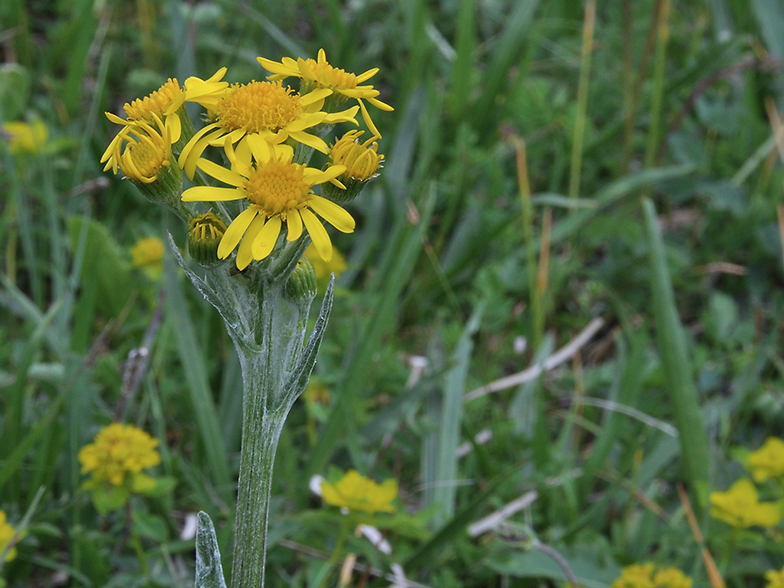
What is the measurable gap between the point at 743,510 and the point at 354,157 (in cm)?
148

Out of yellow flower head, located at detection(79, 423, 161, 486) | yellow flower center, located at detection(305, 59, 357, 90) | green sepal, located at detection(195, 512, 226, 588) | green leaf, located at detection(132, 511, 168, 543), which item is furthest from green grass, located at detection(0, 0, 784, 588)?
yellow flower center, located at detection(305, 59, 357, 90)

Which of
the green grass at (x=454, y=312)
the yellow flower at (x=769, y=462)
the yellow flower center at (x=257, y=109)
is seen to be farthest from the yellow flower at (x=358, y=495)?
the yellow flower at (x=769, y=462)

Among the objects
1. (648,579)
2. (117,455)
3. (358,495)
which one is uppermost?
(117,455)

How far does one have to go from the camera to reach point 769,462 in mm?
2055

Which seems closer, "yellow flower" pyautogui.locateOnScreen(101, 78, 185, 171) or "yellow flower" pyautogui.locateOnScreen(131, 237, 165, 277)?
"yellow flower" pyautogui.locateOnScreen(101, 78, 185, 171)

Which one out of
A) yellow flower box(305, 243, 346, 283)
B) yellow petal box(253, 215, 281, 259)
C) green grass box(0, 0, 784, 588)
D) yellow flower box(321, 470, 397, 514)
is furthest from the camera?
yellow flower box(305, 243, 346, 283)

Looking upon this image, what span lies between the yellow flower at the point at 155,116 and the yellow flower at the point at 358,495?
0.92 meters

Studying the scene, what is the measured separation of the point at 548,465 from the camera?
2.21 m

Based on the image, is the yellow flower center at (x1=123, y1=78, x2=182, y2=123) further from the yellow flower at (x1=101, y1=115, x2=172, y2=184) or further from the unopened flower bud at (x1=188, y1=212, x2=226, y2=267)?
the unopened flower bud at (x1=188, y1=212, x2=226, y2=267)

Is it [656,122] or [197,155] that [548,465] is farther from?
[656,122]

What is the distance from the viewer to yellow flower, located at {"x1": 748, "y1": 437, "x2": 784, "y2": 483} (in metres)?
2.05

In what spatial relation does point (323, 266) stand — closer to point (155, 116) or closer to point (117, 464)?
point (117, 464)

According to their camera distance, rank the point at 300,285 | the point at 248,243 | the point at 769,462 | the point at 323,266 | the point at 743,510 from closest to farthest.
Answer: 1. the point at 248,243
2. the point at 300,285
3. the point at 743,510
4. the point at 769,462
5. the point at 323,266

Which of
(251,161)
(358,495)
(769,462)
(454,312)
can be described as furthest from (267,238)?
(454,312)
